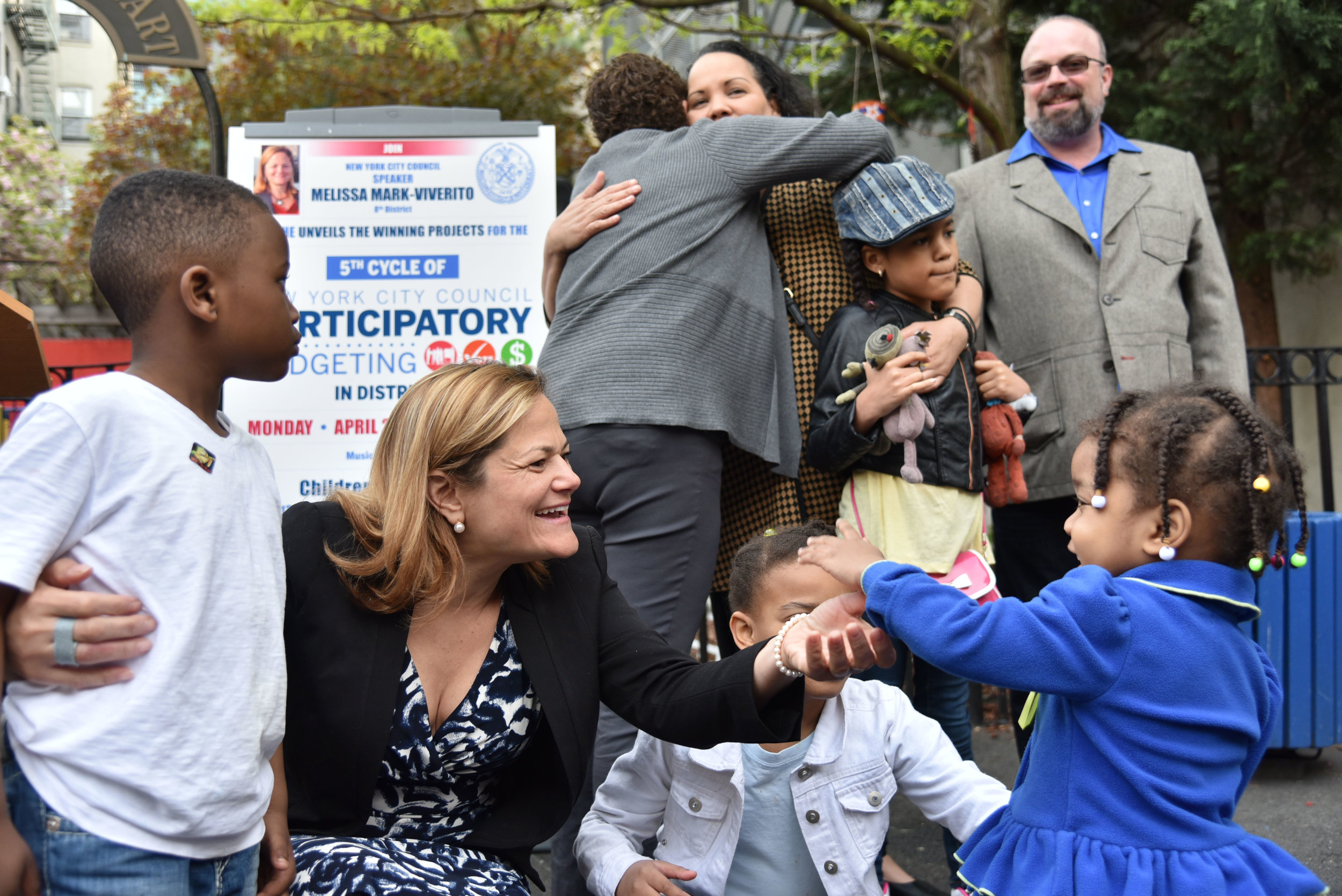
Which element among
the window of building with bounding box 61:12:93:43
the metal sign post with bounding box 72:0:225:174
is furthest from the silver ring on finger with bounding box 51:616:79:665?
the window of building with bounding box 61:12:93:43

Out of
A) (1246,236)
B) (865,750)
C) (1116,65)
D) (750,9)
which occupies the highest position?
(750,9)

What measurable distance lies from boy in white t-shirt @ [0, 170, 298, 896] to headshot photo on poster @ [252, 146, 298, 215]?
252 centimetres

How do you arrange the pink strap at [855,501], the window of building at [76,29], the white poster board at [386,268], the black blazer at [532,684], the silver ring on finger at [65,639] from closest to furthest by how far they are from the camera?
the silver ring on finger at [65,639], the black blazer at [532,684], the pink strap at [855,501], the white poster board at [386,268], the window of building at [76,29]

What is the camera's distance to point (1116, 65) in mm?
8422

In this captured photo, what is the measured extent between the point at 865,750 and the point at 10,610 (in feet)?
5.64

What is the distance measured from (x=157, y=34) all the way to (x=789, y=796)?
3.85 m

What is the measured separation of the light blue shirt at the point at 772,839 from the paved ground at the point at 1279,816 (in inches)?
46.6

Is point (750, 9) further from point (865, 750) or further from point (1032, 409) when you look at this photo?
point (865, 750)

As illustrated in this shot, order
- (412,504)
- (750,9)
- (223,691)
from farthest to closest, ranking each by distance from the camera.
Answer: (750,9) → (412,504) → (223,691)

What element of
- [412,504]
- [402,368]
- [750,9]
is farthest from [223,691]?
[750,9]

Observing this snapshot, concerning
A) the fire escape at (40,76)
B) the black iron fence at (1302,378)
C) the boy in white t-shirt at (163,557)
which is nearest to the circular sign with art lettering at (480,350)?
the boy in white t-shirt at (163,557)

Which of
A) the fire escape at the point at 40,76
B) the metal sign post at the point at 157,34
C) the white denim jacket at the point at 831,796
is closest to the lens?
the white denim jacket at the point at 831,796

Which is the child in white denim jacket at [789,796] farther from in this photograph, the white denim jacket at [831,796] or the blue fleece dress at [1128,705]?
the blue fleece dress at [1128,705]

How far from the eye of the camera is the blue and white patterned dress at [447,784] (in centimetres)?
212
